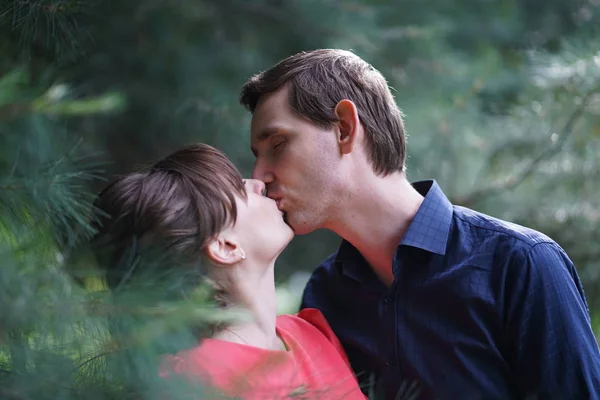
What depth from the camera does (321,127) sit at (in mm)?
1556

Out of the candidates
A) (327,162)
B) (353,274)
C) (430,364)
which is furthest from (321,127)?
(430,364)

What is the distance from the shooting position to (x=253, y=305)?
1368 mm

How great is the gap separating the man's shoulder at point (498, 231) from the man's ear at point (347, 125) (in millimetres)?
274

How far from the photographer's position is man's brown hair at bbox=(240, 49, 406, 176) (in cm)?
156

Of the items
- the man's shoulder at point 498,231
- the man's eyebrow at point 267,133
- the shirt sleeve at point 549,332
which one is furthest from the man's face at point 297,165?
the shirt sleeve at point 549,332

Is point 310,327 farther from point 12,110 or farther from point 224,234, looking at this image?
point 12,110

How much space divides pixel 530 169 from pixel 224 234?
167cm

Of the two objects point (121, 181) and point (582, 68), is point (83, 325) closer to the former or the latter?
point (121, 181)

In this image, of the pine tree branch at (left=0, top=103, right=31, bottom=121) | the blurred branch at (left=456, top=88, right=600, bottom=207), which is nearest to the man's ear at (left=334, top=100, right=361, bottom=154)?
the pine tree branch at (left=0, top=103, right=31, bottom=121)

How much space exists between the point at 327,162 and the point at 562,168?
1559 mm

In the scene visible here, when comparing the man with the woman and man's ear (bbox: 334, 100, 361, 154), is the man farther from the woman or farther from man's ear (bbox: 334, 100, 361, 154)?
the woman

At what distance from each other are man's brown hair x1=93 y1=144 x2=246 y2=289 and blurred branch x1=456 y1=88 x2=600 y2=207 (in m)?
1.45

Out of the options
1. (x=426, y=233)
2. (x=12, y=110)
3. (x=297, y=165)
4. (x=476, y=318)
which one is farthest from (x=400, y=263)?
(x=12, y=110)

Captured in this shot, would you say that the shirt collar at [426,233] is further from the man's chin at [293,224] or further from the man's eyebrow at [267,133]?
the man's eyebrow at [267,133]
